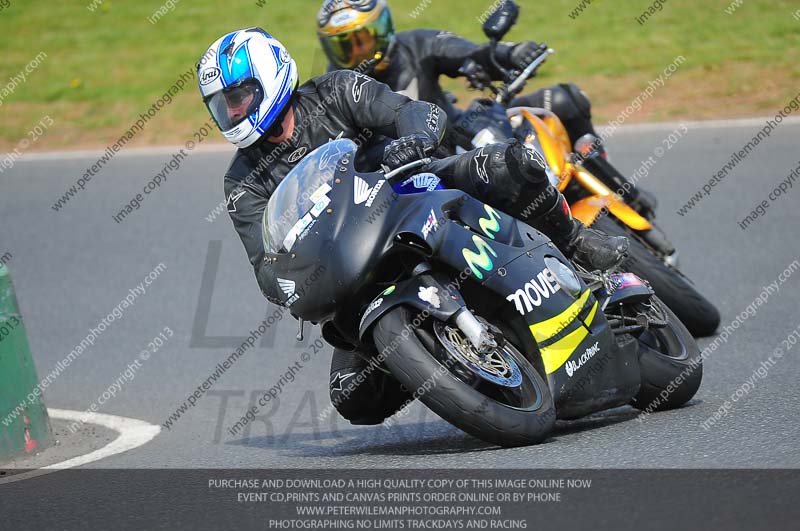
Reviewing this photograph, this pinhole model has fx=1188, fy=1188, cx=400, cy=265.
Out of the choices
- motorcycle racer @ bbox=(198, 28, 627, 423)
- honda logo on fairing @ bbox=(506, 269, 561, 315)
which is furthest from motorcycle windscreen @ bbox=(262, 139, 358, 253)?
honda logo on fairing @ bbox=(506, 269, 561, 315)

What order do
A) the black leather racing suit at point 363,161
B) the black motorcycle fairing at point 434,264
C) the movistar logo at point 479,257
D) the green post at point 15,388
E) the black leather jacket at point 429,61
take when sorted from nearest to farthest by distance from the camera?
the black motorcycle fairing at point 434,264 → the movistar logo at point 479,257 → the black leather racing suit at point 363,161 → the green post at point 15,388 → the black leather jacket at point 429,61

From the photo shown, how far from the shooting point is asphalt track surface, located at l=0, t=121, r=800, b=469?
4.70 m

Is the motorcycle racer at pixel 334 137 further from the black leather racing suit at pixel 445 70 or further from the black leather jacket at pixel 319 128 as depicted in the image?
the black leather racing suit at pixel 445 70

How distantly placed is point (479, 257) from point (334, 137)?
1.14 m

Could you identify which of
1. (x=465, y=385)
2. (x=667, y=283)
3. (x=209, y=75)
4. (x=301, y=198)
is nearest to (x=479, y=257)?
(x=465, y=385)

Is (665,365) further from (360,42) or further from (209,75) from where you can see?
(360,42)

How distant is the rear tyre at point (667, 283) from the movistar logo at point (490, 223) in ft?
5.64

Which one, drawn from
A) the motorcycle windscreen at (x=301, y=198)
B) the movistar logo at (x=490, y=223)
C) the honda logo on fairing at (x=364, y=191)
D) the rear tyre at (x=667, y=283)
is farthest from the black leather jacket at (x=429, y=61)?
the honda logo on fairing at (x=364, y=191)

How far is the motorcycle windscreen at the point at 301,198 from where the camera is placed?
4.44 metres

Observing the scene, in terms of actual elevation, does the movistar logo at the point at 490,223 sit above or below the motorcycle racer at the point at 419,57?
above

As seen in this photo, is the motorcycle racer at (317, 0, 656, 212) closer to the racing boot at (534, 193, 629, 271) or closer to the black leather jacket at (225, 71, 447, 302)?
the black leather jacket at (225, 71, 447, 302)

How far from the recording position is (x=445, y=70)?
7492 millimetres
